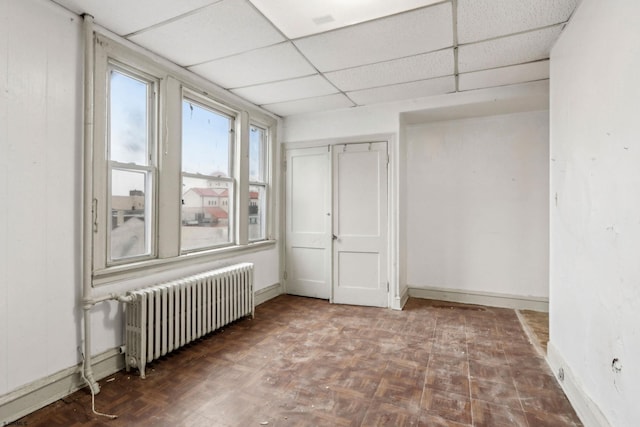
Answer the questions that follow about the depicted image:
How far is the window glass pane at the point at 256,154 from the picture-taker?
14.2ft

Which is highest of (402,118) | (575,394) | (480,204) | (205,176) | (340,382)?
(402,118)

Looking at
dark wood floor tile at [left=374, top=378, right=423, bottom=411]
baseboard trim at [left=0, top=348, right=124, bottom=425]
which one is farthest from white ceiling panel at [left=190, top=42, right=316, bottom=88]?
dark wood floor tile at [left=374, top=378, right=423, bottom=411]

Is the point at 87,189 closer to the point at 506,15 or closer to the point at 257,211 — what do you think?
the point at 257,211

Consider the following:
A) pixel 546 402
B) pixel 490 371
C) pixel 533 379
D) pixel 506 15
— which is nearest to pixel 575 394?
pixel 546 402

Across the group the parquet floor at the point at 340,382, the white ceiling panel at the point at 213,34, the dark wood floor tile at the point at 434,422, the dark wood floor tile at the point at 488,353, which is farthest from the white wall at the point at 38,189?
the dark wood floor tile at the point at 488,353

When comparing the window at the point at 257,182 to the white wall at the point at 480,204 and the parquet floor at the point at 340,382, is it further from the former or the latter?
the white wall at the point at 480,204

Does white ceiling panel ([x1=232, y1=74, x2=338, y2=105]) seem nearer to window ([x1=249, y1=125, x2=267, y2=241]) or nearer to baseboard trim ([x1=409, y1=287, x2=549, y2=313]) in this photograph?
window ([x1=249, y1=125, x2=267, y2=241])

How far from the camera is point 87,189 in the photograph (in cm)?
229

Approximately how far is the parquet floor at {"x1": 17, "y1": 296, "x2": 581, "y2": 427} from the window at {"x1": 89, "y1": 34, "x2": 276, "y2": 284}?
0.89m

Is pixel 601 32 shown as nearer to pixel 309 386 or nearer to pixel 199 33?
pixel 199 33

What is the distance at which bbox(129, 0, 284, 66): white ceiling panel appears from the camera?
2205 millimetres

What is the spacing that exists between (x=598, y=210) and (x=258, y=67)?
2.91 meters

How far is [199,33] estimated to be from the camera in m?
2.45

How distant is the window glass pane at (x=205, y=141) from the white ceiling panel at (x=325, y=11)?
4.90 ft
